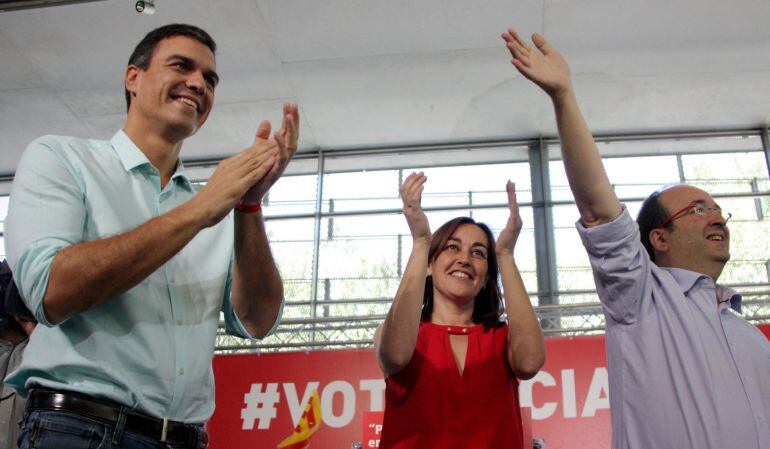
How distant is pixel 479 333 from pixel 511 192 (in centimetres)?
49

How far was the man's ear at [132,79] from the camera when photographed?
5.54 ft

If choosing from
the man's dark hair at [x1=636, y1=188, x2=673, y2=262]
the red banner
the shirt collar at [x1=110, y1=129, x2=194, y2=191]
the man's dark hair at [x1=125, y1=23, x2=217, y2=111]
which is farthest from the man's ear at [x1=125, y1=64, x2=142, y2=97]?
the red banner

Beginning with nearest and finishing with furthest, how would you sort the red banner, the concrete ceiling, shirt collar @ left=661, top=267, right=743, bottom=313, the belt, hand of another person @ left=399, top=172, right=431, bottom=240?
the belt
shirt collar @ left=661, top=267, right=743, bottom=313
hand of another person @ left=399, top=172, right=431, bottom=240
the red banner
the concrete ceiling

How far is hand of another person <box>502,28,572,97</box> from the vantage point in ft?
5.39

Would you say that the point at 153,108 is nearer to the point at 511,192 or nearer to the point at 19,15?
the point at 511,192

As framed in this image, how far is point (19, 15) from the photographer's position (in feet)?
19.9

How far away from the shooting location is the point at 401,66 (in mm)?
6852

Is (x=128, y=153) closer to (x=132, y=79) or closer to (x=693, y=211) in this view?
(x=132, y=79)

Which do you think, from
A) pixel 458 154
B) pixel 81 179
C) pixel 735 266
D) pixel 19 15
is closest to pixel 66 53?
pixel 19 15

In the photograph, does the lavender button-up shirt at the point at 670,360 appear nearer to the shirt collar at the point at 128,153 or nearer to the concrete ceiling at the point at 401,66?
the shirt collar at the point at 128,153

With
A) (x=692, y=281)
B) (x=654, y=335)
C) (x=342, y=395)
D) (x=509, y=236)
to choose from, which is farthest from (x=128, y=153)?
(x=342, y=395)

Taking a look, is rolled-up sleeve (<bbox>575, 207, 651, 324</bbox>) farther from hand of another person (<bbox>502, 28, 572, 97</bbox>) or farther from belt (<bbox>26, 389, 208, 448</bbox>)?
belt (<bbox>26, 389, 208, 448</bbox>)

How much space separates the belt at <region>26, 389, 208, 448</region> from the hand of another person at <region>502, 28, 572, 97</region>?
109cm

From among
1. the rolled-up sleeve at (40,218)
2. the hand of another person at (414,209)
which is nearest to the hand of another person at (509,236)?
the hand of another person at (414,209)
